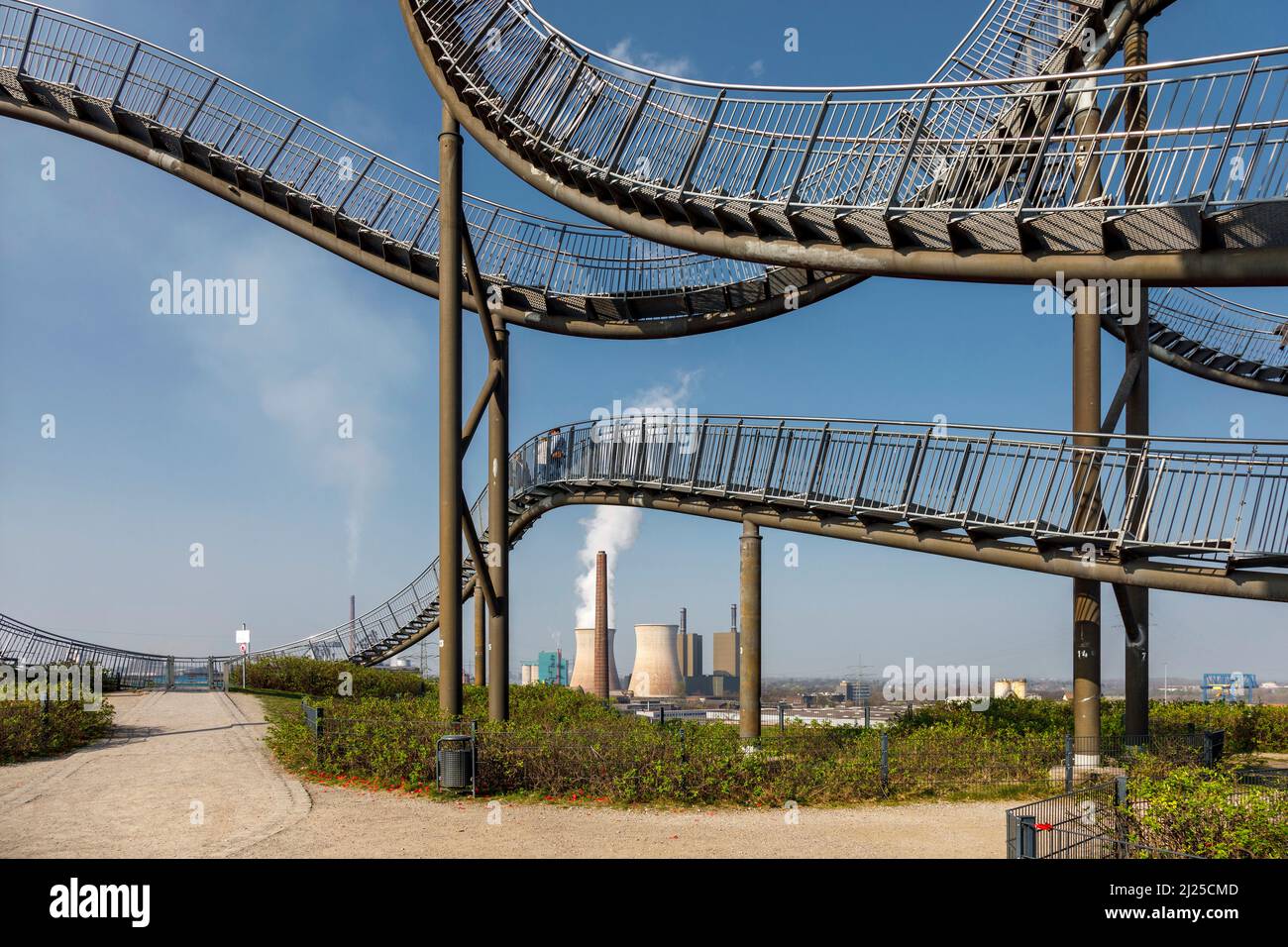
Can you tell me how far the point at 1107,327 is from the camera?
73.6 ft

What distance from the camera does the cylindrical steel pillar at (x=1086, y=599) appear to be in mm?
18359

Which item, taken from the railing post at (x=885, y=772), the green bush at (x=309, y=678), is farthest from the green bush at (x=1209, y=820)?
the green bush at (x=309, y=678)

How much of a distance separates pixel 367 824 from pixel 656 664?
196ft

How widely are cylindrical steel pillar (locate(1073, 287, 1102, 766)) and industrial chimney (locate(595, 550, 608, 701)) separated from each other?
178 feet

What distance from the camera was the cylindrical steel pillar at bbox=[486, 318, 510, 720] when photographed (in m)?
19.6

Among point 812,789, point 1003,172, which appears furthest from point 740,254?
point 812,789

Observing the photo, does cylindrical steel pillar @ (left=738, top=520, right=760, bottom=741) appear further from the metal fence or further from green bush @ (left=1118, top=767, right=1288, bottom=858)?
green bush @ (left=1118, top=767, right=1288, bottom=858)

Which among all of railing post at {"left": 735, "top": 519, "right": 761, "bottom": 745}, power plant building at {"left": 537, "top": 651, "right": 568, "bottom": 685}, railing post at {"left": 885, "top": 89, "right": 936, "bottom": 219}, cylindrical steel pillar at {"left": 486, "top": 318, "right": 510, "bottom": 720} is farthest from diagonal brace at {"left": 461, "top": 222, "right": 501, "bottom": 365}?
power plant building at {"left": 537, "top": 651, "right": 568, "bottom": 685}

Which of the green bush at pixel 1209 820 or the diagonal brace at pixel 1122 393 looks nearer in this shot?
the green bush at pixel 1209 820

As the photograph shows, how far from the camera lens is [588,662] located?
75.1 metres

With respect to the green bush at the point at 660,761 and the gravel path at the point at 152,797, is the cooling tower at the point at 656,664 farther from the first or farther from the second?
the green bush at the point at 660,761

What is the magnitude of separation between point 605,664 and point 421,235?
54917 mm

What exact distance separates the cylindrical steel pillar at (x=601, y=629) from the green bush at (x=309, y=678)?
39547 mm

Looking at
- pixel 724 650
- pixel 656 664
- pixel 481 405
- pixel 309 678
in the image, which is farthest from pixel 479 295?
pixel 724 650
